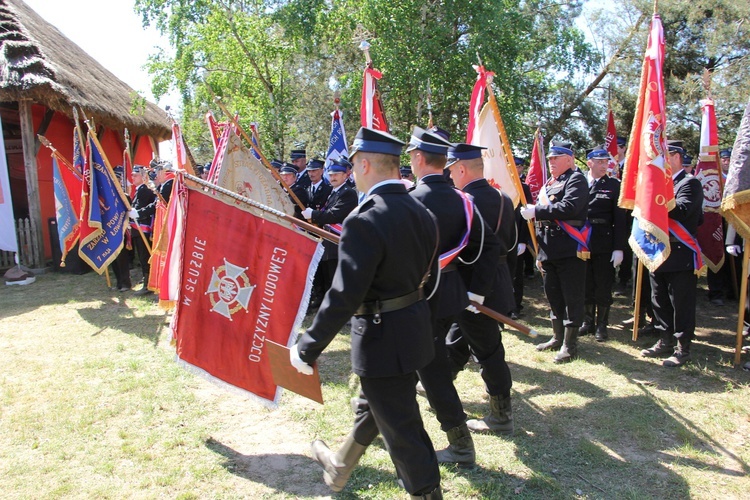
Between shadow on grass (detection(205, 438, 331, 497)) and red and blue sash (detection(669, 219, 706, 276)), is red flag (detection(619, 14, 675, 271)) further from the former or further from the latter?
shadow on grass (detection(205, 438, 331, 497))

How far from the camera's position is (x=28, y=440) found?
4.01 m

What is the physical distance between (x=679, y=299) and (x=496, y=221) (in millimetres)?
2481

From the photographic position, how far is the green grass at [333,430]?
3.35 meters

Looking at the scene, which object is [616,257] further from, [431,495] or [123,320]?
[123,320]

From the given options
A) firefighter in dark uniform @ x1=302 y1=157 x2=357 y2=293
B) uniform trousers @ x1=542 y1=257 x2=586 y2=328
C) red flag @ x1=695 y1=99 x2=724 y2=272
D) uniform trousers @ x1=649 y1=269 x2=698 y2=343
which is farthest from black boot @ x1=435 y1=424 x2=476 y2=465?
red flag @ x1=695 y1=99 x2=724 y2=272

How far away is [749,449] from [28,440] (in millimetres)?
5086

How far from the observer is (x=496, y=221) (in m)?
4.07

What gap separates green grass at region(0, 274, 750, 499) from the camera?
3.35 m

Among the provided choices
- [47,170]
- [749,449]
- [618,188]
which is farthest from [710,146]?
[47,170]

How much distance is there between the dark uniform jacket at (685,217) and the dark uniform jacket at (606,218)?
95 centimetres

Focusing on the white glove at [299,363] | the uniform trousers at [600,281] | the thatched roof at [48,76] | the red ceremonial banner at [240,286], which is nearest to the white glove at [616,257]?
the uniform trousers at [600,281]

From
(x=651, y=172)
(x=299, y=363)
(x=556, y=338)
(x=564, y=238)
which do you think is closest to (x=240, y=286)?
(x=299, y=363)

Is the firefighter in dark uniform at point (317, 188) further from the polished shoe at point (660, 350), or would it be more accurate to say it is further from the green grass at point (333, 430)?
the polished shoe at point (660, 350)

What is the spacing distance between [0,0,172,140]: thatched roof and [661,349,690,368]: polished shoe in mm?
11898
